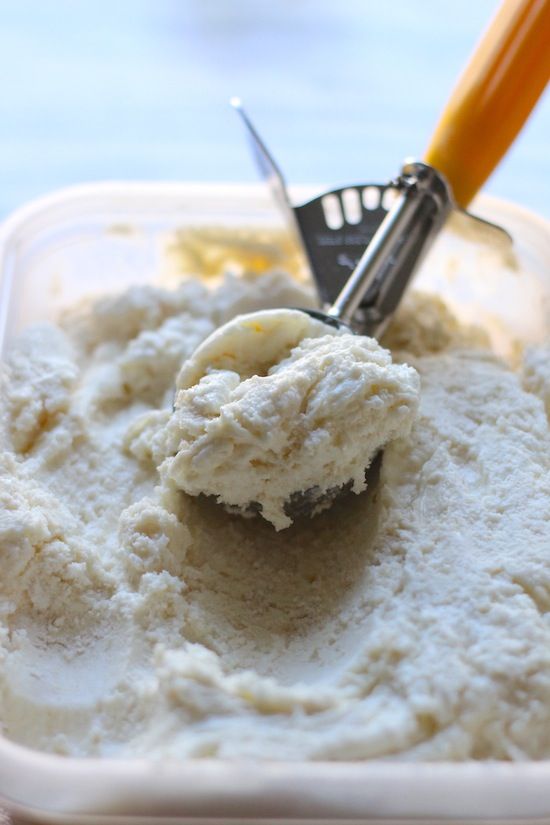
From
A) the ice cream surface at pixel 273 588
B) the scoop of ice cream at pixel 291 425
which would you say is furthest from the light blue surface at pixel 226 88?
the scoop of ice cream at pixel 291 425

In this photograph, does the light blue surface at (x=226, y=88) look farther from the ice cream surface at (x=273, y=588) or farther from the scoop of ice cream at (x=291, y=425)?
the scoop of ice cream at (x=291, y=425)

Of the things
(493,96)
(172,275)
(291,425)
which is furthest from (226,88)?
(291,425)

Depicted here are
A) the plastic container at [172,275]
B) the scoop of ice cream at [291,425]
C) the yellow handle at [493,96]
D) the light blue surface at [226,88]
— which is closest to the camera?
the plastic container at [172,275]

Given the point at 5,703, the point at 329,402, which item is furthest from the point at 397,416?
the point at 5,703

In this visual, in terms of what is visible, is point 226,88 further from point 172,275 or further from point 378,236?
point 378,236

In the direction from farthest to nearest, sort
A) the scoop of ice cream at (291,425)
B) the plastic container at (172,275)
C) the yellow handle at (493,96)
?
the yellow handle at (493,96) < the scoop of ice cream at (291,425) < the plastic container at (172,275)

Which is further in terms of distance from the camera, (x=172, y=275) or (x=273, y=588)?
(x=172, y=275)

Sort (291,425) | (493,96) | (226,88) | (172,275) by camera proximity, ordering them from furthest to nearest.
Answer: (226,88) → (172,275) → (493,96) → (291,425)
